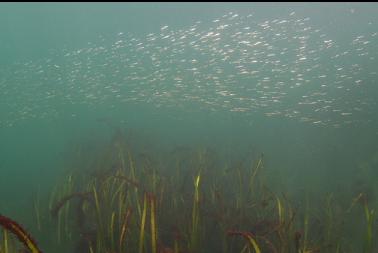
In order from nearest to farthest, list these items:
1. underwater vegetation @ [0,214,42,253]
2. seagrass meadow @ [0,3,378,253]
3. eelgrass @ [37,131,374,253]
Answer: underwater vegetation @ [0,214,42,253], eelgrass @ [37,131,374,253], seagrass meadow @ [0,3,378,253]

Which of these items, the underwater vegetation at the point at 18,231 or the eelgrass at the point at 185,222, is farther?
the eelgrass at the point at 185,222

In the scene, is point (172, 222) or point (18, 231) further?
point (172, 222)

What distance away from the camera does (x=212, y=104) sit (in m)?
21.2

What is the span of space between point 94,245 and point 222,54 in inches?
497

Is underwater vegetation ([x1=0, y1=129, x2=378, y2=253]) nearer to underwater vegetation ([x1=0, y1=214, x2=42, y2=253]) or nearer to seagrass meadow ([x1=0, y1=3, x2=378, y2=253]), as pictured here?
seagrass meadow ([x1=0, y1=3, x2=378, y2=253])

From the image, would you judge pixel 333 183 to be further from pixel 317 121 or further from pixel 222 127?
pixel 222 127

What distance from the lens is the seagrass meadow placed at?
5.93m

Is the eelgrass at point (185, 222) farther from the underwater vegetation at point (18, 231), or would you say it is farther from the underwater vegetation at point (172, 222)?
the underwater vegetation at point (18, 231)

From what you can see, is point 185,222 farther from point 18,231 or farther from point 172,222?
point 18,231

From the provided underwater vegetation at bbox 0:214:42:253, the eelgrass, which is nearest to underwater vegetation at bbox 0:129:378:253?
the eelgrass

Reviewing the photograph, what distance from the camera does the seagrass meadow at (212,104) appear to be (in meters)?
5.93

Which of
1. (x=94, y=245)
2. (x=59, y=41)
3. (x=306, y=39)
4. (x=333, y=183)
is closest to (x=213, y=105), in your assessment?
(x=306, y=39)

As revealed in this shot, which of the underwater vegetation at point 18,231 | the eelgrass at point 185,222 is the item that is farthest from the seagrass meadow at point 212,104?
the underwater vegetation at point 18,231

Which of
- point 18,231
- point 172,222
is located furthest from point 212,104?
point 18,231
